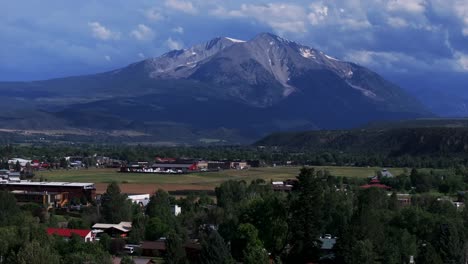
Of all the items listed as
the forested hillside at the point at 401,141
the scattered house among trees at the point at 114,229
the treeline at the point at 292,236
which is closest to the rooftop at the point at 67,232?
the treeline at the point at 292,236

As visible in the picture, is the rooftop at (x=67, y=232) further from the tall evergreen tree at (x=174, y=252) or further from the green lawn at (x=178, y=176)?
the green lawn at (x=178, y=176)

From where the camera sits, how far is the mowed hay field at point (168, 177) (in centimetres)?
9019

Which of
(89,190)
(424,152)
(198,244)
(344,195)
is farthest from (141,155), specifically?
(198,244)

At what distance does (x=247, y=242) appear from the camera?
41.6 metres

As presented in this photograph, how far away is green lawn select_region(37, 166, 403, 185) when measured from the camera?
98.7m

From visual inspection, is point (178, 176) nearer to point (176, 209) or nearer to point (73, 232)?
point (176, 209)

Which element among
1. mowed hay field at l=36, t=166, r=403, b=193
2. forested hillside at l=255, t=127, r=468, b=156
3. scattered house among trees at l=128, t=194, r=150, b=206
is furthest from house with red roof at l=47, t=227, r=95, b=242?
forested hillside at l=255, t=127, r=468, b=156

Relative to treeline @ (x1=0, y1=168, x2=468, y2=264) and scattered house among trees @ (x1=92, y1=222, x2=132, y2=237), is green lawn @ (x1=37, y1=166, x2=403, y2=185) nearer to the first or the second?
scattered house among trees @ (x1=92, y1=222, x2=132, y2=237)

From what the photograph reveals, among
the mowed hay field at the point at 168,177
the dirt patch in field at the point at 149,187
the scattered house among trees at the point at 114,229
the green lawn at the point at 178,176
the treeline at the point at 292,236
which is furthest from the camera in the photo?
the green lawn at the point at 178,176

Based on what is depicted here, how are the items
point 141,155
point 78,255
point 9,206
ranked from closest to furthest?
1. point 78,255
2. point 9,206
3. point 141,155

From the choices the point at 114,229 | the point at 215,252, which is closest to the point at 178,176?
the point at 114,229

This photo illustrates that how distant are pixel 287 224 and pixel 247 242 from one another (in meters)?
2.59

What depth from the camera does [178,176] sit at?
352ft

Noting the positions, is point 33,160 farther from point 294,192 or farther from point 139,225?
point 294,192
